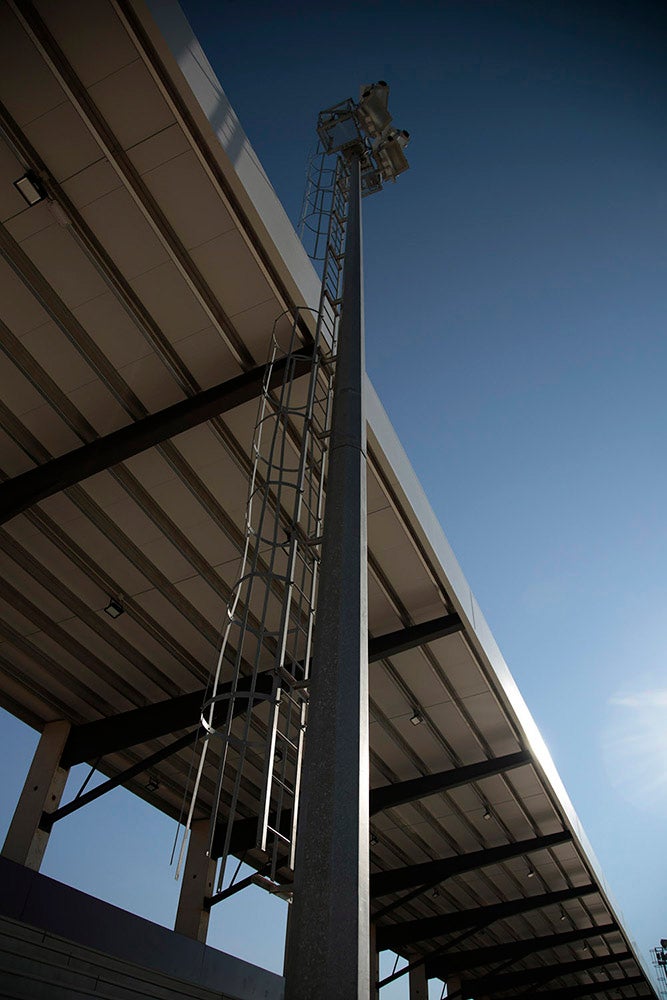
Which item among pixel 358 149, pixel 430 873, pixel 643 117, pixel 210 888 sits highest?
pixel 643 117

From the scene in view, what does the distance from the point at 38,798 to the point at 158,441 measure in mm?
8476

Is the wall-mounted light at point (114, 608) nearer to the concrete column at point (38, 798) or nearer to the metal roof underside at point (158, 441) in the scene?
the metal roof underside at point (158, 441)

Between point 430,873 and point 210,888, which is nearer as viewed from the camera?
point 210,888

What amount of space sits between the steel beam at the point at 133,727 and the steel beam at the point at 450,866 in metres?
9.88

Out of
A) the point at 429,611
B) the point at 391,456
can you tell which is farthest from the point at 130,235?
the point at 429,611

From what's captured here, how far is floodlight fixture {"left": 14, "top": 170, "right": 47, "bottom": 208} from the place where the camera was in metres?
7.73

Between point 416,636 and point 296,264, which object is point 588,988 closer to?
point 416,636

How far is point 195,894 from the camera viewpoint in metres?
16.7

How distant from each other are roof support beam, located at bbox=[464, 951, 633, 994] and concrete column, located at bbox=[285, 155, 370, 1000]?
31895mm

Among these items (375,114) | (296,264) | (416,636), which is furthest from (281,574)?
(375,114)

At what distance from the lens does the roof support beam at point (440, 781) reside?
1603cm

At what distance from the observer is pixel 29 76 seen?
7266 mm

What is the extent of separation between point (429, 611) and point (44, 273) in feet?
26.5

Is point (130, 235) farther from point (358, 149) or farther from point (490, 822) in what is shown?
point (490, 822)
